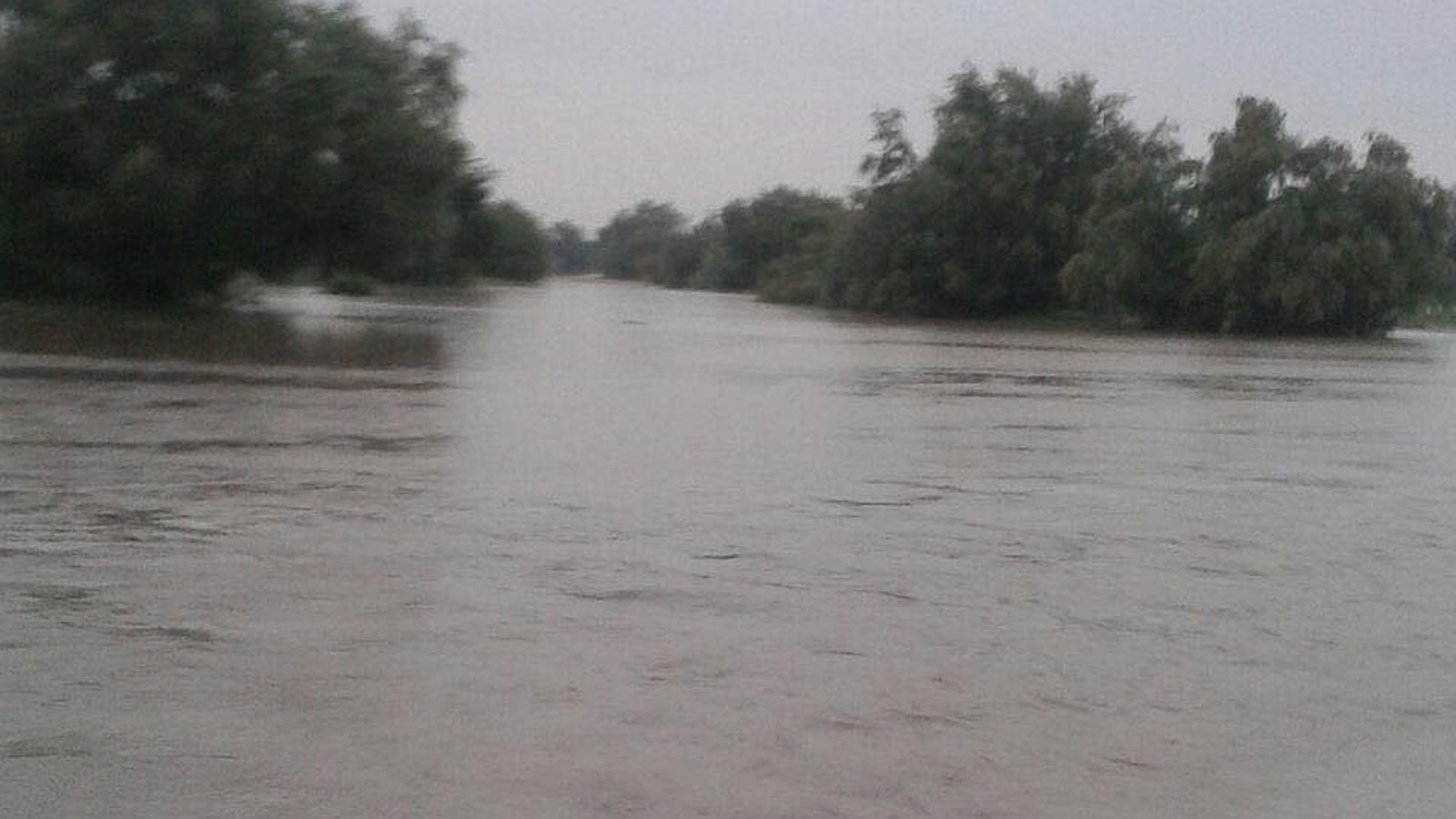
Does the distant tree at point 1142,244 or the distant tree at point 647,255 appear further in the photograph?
the distant tree at point 647,255

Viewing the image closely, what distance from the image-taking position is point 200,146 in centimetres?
3194

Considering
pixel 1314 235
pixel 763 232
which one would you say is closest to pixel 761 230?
pixel 763 232

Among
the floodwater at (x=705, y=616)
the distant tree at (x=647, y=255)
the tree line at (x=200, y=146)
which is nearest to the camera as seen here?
the floodwater at (x=705, y=616)

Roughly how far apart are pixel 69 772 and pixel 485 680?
149 cm

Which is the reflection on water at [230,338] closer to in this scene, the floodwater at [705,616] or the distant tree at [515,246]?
the floodwater at [705,616]

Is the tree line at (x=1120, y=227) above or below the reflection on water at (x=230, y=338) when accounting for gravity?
above

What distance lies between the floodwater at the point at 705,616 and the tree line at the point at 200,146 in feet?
57.4

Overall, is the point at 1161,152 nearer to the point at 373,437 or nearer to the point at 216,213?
the point at 216,213

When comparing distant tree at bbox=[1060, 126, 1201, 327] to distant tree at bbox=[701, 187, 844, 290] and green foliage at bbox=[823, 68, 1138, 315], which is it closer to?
green foliage at bbox=[823, 68, 1138, 315]

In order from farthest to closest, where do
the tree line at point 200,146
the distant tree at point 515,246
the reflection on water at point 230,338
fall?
the distant tree at point 515,246
the tree line at point 200,146
the reflection on water at point 230,338

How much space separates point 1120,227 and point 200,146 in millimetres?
32861

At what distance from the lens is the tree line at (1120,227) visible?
49.2m

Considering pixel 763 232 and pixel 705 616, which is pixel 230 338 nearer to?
pixel 705 616

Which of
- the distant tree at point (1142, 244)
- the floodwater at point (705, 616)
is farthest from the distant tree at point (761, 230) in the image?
the floodwater at point (705, 616)
